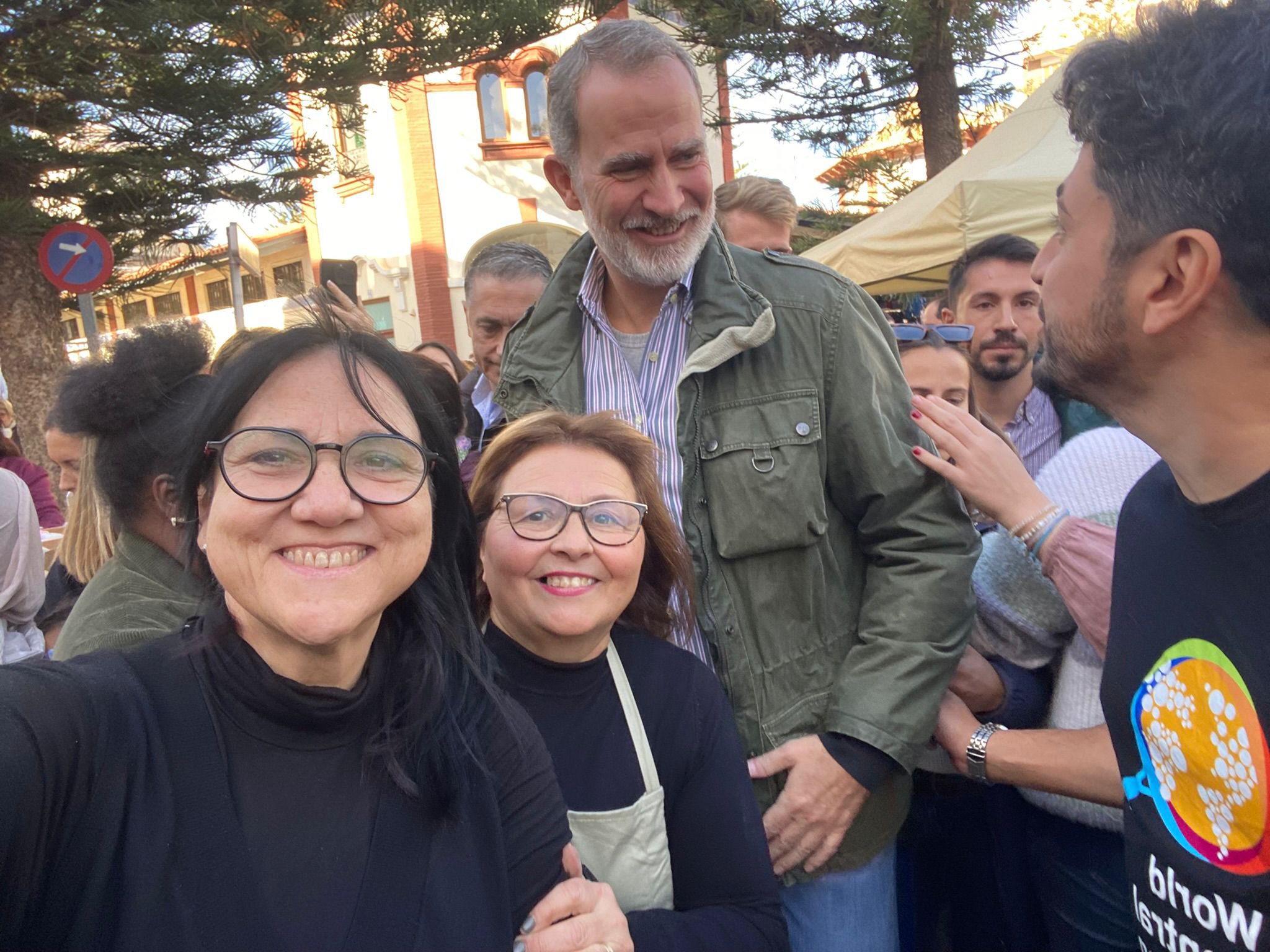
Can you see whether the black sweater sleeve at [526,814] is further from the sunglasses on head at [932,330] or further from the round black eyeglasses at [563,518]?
the sunglasses on head at [932,330]

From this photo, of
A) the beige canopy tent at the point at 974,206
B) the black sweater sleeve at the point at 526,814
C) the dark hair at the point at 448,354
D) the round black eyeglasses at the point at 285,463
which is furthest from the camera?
the beige canopy tent at the point at 974,206

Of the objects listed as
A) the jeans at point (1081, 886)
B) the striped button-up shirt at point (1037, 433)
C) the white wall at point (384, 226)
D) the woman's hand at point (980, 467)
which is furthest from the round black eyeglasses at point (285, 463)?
the white wall at point (384, 226)

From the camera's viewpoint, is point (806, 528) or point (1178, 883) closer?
point (1178, 883)

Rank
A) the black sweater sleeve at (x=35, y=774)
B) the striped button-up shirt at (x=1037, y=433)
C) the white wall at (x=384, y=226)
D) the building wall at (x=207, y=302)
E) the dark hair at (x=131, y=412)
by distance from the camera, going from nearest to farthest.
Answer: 1. the black sweater sleeve at (x=35, y=774)
2. the dark hair at (x=131, y=412)
3. the building wall at (x=207, y=302)
4. the striped button-up shirt at (x=1037, y=433)
5. the white wall at (x=384, y=226)

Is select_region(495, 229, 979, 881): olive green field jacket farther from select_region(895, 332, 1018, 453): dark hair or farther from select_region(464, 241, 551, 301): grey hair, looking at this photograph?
select_region(464, 241, 551, 301): grey hair

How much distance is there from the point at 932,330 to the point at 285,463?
2.03 m

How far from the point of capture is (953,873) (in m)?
2.40

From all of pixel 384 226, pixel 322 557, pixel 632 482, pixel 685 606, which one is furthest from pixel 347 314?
pixel 384 226

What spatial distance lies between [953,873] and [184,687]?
6.61ft

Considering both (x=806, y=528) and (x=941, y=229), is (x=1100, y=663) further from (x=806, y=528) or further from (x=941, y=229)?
(x=941, y=229)

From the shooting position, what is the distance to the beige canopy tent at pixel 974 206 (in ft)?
18.6

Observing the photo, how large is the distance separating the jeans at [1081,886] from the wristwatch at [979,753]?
214mm

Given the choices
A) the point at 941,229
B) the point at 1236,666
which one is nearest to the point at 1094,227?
the point at 1236,666

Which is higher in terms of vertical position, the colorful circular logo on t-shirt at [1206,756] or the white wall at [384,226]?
the white wall at [384,226]
